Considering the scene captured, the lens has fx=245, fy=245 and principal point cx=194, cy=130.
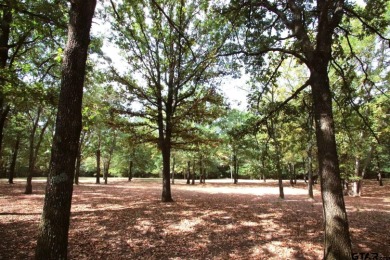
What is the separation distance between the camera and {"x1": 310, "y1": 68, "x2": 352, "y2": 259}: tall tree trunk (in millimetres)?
4988

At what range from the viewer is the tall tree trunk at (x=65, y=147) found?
358 centimetres

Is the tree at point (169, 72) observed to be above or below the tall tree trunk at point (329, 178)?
above

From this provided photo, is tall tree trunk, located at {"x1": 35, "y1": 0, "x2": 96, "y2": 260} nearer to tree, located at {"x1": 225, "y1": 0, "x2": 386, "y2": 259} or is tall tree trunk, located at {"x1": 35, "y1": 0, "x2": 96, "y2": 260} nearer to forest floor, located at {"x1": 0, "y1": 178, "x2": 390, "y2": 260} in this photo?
forest floor, located at {"x1": 0, "y1": 178, "x2": 390, "y2": 260}

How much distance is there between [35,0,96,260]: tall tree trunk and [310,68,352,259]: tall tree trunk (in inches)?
193

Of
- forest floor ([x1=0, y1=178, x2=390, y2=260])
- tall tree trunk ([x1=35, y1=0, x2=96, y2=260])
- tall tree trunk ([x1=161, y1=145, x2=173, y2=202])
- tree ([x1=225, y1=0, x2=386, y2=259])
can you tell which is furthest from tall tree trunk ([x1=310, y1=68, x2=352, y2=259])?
tall tree trunk ([x1=161, y1=145, x2=173, y2=202])

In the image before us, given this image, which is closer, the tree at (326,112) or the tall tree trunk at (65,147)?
the tall tree trunk at (65,147)

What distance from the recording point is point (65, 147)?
3697 millimetres

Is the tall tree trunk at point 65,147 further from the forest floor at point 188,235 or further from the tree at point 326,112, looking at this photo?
the tree at point 326,112

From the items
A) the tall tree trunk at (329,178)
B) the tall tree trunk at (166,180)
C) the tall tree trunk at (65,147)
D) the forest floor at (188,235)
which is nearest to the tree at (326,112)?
the tall tree trunk at (329,178)

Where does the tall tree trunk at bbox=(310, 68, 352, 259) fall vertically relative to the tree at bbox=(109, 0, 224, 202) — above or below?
below

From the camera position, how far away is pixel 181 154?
119 feet

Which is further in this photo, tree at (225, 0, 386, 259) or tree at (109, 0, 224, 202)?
tree at (109, 0, 224, 202)

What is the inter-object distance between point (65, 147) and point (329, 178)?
510 cm

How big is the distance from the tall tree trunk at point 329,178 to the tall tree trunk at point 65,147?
4.91 m
